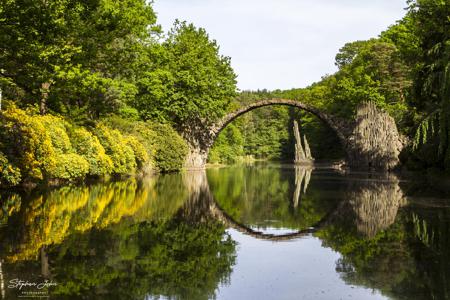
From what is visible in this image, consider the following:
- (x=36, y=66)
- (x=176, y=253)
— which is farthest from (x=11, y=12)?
(x=176, y=253)

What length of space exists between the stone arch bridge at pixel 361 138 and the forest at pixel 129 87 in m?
2.16

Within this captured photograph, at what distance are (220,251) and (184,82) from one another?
3503cm

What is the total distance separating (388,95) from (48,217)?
1865 inches

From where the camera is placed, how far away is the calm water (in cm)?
568

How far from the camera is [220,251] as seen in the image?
8094 mm

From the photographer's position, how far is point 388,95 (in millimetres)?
52781

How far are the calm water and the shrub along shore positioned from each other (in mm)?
3330

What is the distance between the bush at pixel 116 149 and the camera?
26.9 m

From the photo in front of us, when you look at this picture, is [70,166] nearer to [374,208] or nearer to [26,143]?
[26,143]

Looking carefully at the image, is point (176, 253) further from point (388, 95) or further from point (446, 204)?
point (388, 95)

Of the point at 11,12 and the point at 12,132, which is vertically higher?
the point at 11,12

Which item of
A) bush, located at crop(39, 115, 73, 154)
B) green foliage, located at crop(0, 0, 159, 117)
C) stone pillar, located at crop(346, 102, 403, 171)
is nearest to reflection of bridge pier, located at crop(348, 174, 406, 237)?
green foliage, located at crop(0, 0, 159, 117)

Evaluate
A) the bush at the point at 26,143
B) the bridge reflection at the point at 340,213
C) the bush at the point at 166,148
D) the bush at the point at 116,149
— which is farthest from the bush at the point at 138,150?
the bridge reflection at the point at 340,213
